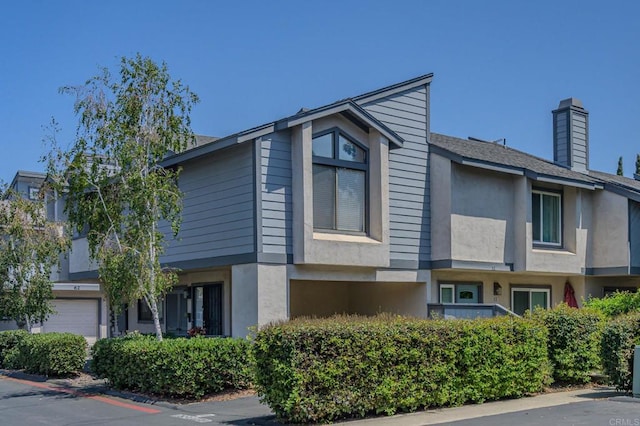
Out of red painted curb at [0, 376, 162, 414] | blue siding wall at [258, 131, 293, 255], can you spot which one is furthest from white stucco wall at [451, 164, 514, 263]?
red painted curb at [0, 376, 162, 414]

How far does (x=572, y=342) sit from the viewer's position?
1537cm

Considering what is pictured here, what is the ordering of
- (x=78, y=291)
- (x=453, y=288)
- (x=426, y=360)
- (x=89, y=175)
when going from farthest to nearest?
1. (x=78, y=291)
2. (x=453, y=288)
3. (x=89, y=175)
4. (x=426, y=360)

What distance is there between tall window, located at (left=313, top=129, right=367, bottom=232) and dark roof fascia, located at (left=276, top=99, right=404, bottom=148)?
60 cm

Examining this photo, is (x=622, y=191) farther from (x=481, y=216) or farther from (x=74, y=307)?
(x=74, y=307)

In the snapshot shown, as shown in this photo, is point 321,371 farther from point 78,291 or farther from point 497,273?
point 78,291

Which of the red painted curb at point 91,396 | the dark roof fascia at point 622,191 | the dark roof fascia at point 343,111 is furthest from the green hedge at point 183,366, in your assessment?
the dark roof fascia at point 622,191

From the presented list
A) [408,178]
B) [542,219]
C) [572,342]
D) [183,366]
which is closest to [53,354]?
[183,366]

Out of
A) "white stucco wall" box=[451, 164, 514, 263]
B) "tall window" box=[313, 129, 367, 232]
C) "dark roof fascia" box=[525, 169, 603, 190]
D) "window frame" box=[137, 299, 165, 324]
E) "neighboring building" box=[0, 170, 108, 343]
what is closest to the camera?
"tall window" box=[313, 129, 367, 232]

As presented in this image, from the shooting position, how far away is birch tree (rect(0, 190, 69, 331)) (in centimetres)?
2136

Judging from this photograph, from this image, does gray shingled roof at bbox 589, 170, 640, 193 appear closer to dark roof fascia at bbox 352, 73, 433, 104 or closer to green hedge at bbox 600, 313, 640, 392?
dark roof fascia at bbox 352, 73, 433, 104

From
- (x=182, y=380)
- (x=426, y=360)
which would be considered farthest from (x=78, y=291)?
(x=426, y=360)

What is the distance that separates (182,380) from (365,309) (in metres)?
9.30

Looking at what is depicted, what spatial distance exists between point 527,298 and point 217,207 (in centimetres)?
1090

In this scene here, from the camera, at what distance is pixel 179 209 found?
53.8 ft
